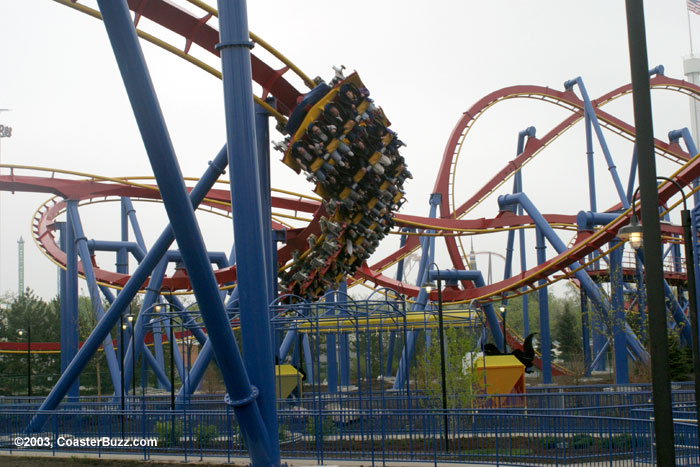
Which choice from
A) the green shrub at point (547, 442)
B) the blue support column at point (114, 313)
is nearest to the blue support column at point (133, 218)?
the blue support column at point (114, 313)

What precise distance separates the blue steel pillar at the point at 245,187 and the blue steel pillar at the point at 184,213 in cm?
10

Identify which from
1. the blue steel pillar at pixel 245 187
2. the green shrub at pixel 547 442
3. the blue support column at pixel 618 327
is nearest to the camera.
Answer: the blue steel pillar at pixel 245 187

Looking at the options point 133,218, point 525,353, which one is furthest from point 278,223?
point 525,353

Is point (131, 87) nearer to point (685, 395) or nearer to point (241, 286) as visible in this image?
point (241, 286)

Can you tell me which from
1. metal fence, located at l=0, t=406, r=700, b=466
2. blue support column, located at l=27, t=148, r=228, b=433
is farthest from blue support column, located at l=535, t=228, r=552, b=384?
blue support column, located at l=27, t=148, r=228, b=433

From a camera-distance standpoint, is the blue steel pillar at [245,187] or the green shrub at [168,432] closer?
the blue steel pillar at [245,187]

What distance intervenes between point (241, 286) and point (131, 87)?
10.1 feet

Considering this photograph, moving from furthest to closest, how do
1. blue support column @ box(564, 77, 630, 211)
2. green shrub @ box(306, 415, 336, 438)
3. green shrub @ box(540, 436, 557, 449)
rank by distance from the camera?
blue support column @ box(564, 77, 630, 211) → green shrub @ box(306, 415, 336, 438) → green shrub @ box(540, 436, 557, 449)

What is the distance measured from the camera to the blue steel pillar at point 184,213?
8.04 m

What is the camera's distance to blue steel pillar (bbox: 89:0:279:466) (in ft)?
26.4

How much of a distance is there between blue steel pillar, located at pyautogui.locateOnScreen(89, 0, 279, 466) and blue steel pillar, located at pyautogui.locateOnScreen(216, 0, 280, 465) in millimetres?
101

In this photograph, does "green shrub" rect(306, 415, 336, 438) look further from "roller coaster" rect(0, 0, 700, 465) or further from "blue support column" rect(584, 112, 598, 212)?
"blue support column" rect(584, 112, 598, 212)

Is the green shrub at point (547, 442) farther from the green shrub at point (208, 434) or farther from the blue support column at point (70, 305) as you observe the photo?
the blue support column at point (70, 305)

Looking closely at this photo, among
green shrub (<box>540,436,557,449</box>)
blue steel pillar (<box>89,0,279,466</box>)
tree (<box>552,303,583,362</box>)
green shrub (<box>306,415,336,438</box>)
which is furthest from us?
tree (<box>552,303,583,362</box>)
